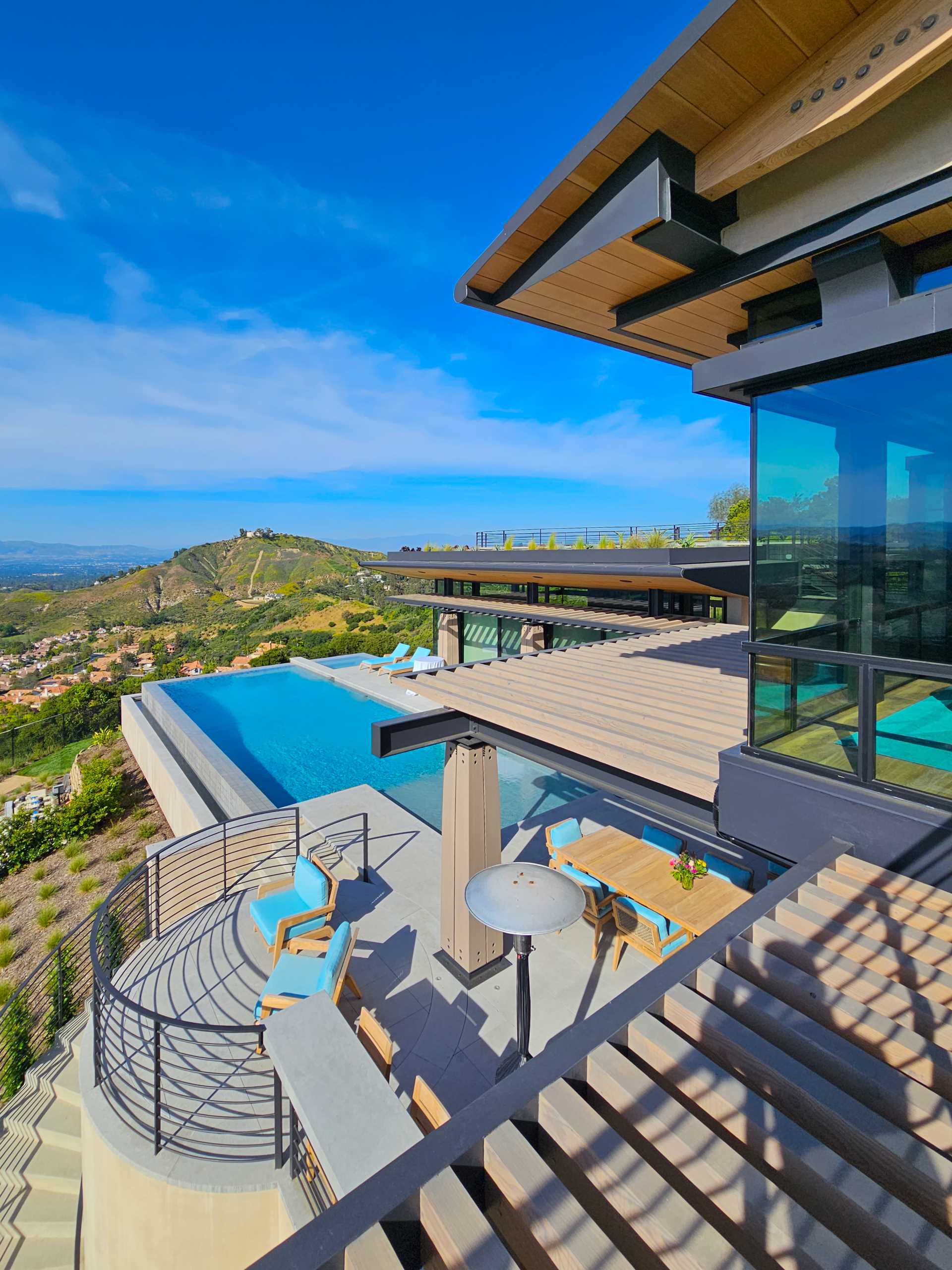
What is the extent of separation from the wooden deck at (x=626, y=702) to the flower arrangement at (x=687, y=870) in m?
2.03

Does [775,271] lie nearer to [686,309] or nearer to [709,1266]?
[686,309]

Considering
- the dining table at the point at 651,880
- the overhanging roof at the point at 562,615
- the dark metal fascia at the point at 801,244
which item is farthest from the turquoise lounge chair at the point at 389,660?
the dark metal fascia at the point at 801,244

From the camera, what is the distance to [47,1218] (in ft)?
16.4

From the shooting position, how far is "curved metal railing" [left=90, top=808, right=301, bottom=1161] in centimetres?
399

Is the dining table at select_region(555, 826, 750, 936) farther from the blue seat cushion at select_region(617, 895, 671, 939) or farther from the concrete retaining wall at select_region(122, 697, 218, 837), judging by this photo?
the concrete retaining wall at select_region(122, 697, 218, 837)

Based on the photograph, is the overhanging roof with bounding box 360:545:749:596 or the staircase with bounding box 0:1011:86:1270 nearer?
the staircase with bounding box 0:1011:86:1270

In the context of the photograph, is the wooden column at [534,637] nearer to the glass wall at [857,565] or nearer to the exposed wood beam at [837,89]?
the glass wall at [857,565]

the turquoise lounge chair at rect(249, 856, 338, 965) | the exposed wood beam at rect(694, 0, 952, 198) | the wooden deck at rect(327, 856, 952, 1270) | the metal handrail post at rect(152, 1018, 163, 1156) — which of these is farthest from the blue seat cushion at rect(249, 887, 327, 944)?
the exposed wood beam at rect(694, 0, 952, 198)

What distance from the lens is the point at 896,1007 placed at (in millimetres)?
2066

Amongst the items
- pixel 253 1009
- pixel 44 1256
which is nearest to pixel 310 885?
pixel 253 1009

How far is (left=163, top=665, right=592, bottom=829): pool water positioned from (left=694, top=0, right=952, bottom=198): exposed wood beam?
6.93 metres

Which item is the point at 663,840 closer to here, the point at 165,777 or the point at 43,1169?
the point at 43,1169

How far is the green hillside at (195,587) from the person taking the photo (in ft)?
219

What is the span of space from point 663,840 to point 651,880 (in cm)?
151
